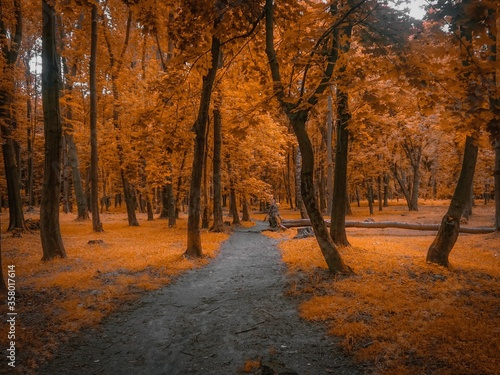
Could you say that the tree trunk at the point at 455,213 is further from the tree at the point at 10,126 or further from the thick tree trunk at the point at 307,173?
the tree at the point at 10,126

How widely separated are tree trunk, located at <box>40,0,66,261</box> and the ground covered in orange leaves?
8.28 metres

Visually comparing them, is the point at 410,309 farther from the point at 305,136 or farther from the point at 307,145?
the point at 305,136

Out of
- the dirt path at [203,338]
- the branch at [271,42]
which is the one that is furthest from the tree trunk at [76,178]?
the branch at [271,42]

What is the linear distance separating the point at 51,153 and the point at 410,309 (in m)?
11.3

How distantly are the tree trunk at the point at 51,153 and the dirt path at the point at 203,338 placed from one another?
16.4 ft

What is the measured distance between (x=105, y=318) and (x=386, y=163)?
29.5 meters

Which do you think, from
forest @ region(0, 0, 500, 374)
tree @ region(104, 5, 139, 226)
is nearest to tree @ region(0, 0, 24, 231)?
forest @ region(0, 0, 500, 374)

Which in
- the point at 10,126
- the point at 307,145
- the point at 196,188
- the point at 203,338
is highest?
the point at 10,126

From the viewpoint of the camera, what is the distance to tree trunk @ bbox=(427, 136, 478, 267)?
8.43 m

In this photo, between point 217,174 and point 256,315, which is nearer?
point 256,315

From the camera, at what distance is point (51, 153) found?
9781mm

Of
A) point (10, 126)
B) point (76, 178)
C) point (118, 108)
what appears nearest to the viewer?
point (10, 126)

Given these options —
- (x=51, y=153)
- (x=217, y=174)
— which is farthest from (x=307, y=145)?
(x=217, y=174)

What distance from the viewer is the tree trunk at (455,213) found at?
8.43 m
